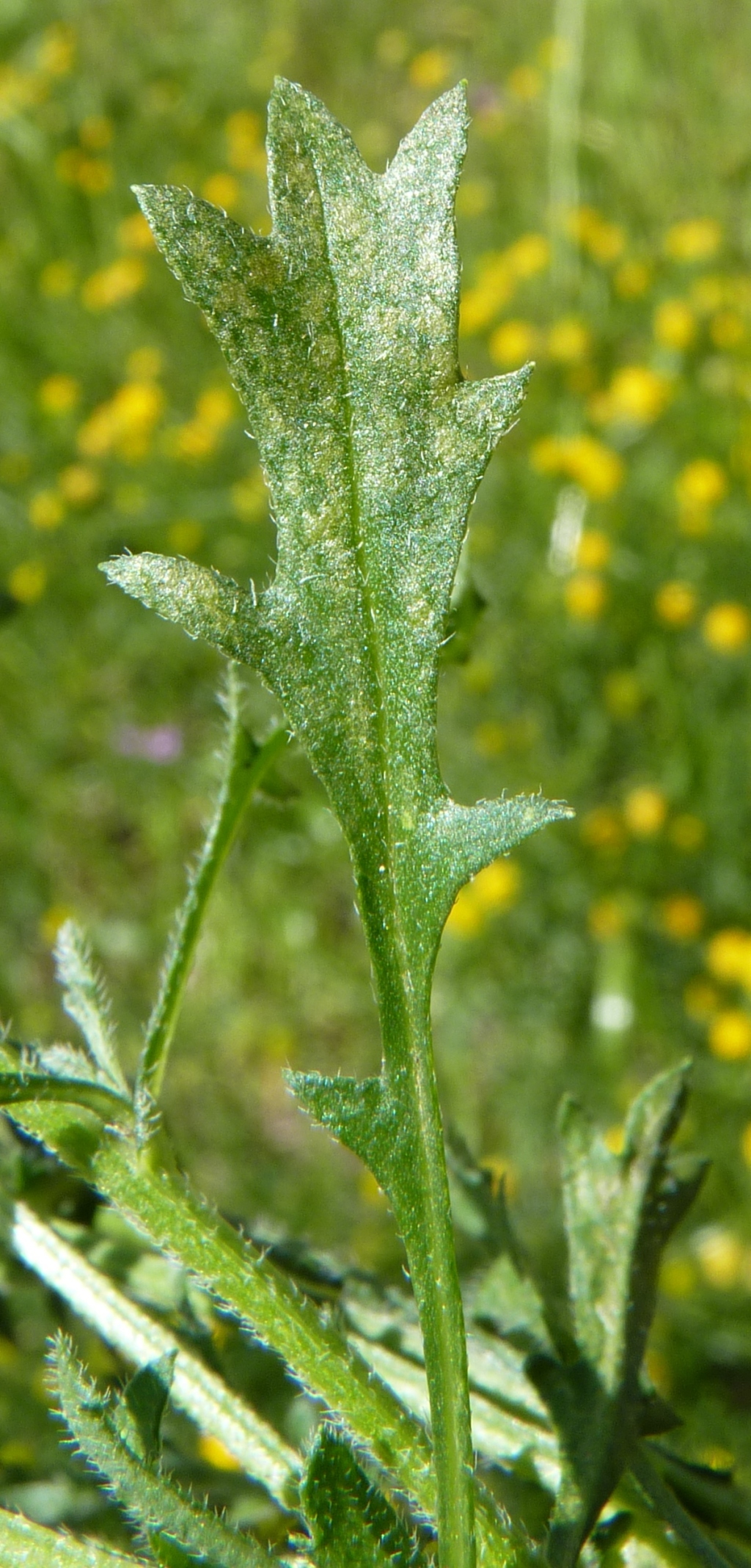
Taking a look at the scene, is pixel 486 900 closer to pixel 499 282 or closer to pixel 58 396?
pixel 499 282

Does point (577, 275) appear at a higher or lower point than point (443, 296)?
higher

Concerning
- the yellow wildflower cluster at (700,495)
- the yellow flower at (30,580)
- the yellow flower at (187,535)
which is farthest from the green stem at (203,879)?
the yellow flower at (187,535)

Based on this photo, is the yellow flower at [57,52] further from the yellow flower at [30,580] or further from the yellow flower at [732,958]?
the yellow flower at [732,958]

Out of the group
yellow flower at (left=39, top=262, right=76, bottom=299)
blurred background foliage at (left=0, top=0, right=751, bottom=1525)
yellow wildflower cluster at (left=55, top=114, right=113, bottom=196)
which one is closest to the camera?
blurred background foliage at (left=0, top=0, right=751, bottom=1525)

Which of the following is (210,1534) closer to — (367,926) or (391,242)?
(367,926)

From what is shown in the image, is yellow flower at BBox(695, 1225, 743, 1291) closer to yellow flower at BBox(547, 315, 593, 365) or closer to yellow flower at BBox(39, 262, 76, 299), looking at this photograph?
yellow flower at BBox(547, 315, 593, 365)

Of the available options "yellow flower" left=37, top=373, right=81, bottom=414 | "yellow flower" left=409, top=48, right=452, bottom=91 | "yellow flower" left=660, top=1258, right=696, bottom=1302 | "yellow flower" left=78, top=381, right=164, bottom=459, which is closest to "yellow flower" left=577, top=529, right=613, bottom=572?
"yellow flower" left=78, top=381, right=164, bottom=459

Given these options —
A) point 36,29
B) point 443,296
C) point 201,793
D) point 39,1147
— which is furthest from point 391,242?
point 36,29
